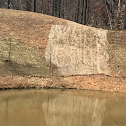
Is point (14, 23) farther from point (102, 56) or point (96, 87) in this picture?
point (96, 87)

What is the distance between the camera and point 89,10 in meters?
40.8

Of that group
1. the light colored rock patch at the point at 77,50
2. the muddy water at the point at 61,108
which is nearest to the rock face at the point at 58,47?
the light colored rock patch at the point at 77,50

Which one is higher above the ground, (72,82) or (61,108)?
(72,82)

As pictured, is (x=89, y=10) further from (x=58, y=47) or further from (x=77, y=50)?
(x=58, y=47)

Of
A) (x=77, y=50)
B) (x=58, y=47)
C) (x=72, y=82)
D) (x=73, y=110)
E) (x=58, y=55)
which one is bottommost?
(x=73, y=110)

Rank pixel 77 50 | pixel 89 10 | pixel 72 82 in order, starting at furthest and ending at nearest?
pixel 89 10 → pixel 77 50 → pixel 72 82

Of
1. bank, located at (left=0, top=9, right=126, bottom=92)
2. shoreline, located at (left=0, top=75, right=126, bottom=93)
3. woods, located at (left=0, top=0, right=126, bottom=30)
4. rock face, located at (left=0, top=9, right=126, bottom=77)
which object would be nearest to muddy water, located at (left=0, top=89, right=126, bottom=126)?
shoreline, located at (left=0, top=75, right=126, bottom=93)

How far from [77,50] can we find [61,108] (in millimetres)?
10829

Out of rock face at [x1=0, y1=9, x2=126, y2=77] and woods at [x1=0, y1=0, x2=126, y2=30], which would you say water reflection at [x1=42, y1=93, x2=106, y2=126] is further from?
woods at [x1=0, y1=0, x2=126, y2=30]

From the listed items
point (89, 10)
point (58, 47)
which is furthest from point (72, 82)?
point (89, 10)

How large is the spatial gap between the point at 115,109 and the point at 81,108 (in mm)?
2192

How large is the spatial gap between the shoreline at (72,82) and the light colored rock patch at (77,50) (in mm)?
1030

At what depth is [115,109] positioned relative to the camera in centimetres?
1058

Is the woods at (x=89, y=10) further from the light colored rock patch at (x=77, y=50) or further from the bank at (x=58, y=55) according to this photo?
the bank at (x=58, y=55)
